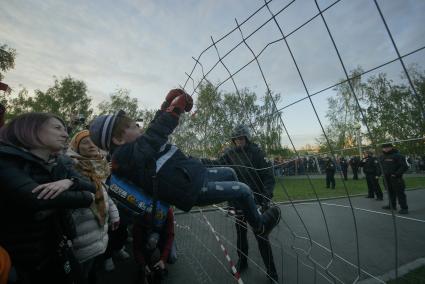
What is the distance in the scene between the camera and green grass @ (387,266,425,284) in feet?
8.28

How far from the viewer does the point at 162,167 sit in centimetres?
159

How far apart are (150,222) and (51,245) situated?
21.9 inches

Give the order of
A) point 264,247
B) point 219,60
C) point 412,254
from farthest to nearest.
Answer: point 412,254 → point 264,247 → point 219,60

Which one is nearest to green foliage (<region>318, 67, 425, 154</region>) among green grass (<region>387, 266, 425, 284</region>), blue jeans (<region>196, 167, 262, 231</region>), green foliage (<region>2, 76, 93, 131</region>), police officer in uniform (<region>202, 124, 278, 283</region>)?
blue jeans (<region>196, 167, 262, 231</region>)

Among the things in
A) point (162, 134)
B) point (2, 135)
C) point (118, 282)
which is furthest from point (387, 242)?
point (2, 135)

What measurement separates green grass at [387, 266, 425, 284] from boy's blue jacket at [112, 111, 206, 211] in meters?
2.23

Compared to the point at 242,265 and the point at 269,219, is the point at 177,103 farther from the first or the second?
the point at 242,265

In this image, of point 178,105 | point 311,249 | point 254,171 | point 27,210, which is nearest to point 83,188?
point 27,210

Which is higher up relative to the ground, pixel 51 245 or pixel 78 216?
pixel 78 216

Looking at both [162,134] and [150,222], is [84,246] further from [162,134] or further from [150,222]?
[162,134]

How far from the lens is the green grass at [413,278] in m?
2.52

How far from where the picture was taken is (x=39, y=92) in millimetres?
26672

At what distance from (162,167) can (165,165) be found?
0.8 inches

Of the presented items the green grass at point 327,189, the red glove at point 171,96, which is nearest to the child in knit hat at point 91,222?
the red glove at point 171,96
